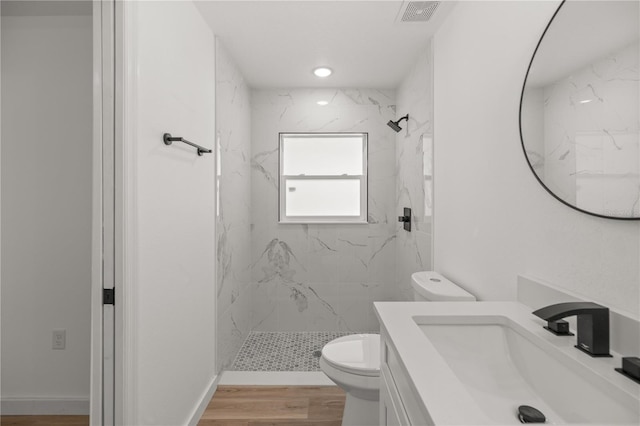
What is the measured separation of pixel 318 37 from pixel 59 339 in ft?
8.03

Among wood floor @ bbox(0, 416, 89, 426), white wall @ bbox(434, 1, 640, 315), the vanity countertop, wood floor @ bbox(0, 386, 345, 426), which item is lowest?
wood floor @ bbox(0, 416, 89, 426)

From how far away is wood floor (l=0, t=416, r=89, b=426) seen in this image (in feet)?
6.42

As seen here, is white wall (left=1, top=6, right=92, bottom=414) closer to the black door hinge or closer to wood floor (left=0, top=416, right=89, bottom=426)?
wood floor (left=0, top=416, right=89, bottom=426)

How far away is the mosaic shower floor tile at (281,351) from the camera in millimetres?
2629

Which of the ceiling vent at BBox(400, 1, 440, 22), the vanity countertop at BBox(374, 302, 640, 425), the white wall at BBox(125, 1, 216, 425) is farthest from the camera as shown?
the ceiling vent at BBox(400, 1, 440, 22)

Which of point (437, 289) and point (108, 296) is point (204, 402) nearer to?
point (108, 296)

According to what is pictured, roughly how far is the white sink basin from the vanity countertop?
20 mm

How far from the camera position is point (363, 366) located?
63.2 inches

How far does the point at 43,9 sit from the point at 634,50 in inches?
106

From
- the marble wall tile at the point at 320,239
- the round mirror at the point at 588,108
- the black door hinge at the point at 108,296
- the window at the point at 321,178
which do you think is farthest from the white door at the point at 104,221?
the window at the point at 321,178

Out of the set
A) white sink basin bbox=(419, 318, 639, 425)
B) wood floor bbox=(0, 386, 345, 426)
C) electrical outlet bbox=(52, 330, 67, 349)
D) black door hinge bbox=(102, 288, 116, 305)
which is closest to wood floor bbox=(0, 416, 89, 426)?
wood floor bbox=(0, 386, 345, 426)

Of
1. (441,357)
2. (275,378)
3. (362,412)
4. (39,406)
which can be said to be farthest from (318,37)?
(39,406)

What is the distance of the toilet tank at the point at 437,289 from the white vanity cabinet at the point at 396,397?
1.95 ft

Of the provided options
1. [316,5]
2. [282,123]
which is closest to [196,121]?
[316,5]
